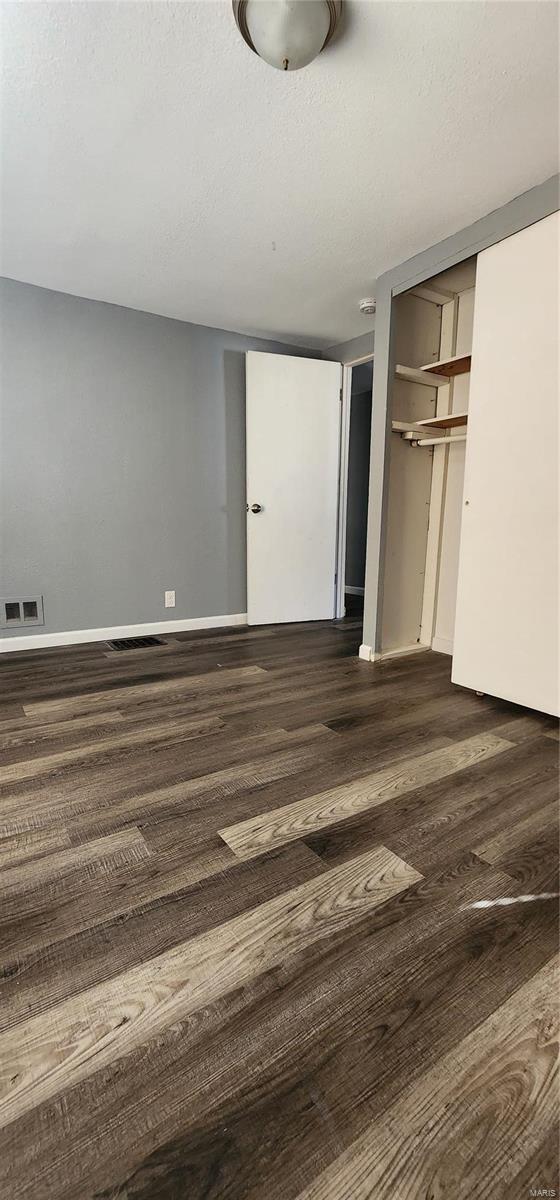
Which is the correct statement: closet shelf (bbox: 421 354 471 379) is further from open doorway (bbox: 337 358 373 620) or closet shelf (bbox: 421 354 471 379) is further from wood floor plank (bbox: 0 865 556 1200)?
wood floor plank (bbox: 0 865 556 1200)

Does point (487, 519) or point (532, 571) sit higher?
point (487, 519)

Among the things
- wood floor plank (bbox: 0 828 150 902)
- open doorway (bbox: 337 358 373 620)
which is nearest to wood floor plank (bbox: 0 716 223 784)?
wood floor plank (bbox: 0 828 150 902)

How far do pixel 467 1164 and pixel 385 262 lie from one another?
3200mm

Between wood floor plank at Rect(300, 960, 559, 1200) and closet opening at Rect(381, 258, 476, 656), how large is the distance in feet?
7.56

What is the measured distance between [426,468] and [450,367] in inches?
23.0

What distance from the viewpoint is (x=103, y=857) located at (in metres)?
1.25

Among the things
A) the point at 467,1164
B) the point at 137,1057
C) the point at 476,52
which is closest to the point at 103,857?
the point at 137,1057

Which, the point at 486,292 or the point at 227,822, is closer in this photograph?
the point at 227,822

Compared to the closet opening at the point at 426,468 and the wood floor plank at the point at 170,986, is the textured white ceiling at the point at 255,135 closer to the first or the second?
the closet opening at the point at 426,468

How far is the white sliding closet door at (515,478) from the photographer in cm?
196

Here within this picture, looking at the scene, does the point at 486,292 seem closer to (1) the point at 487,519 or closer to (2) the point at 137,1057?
(1) the point at 487,519

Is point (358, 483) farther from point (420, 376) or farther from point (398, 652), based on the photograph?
point (398, 652)

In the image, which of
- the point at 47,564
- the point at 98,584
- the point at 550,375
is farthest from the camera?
the point at 98,584

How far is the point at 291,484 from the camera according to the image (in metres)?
3.88
